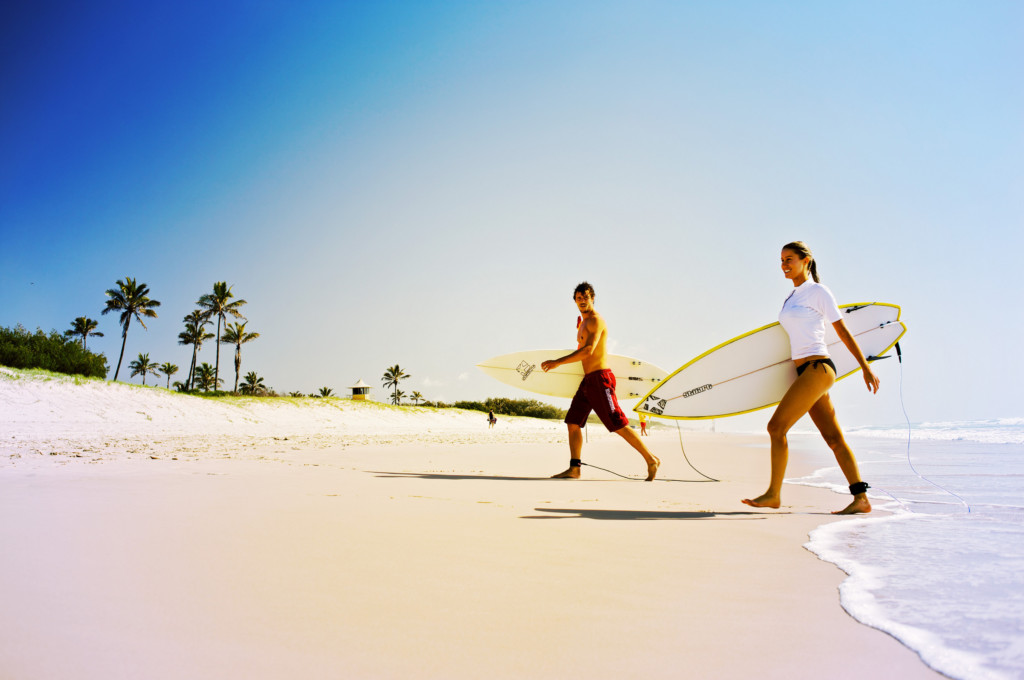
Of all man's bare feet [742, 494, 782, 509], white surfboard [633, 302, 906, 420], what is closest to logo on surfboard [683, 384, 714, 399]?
white surfboard [633, 302, 906, 420]

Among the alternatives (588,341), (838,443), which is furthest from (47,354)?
(838,443)

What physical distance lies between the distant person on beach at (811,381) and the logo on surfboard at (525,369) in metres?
4.68

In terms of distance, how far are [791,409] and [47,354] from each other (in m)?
29.7

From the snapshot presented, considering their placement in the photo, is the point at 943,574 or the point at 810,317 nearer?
the point at 943,574

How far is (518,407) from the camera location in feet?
148

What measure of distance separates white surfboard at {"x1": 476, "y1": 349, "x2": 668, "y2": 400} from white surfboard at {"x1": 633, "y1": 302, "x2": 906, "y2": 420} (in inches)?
80.0

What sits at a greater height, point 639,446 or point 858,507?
point 639,446

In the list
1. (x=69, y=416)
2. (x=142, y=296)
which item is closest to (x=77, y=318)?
(x=142, y=296)

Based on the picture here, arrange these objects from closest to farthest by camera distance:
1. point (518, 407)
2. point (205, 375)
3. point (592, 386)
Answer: point (592, 386) → point (518, 407) → point (205, 375)

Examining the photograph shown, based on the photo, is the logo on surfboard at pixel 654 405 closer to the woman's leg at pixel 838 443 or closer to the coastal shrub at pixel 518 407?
the woman's leg at pixel 838 443

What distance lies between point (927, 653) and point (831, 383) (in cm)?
260

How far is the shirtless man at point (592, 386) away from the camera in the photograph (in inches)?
206

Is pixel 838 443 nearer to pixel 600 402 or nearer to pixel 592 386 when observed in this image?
pixel 600 402

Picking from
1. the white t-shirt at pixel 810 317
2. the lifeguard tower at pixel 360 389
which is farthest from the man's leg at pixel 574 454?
the lifeguard tower at pixel 360 389
